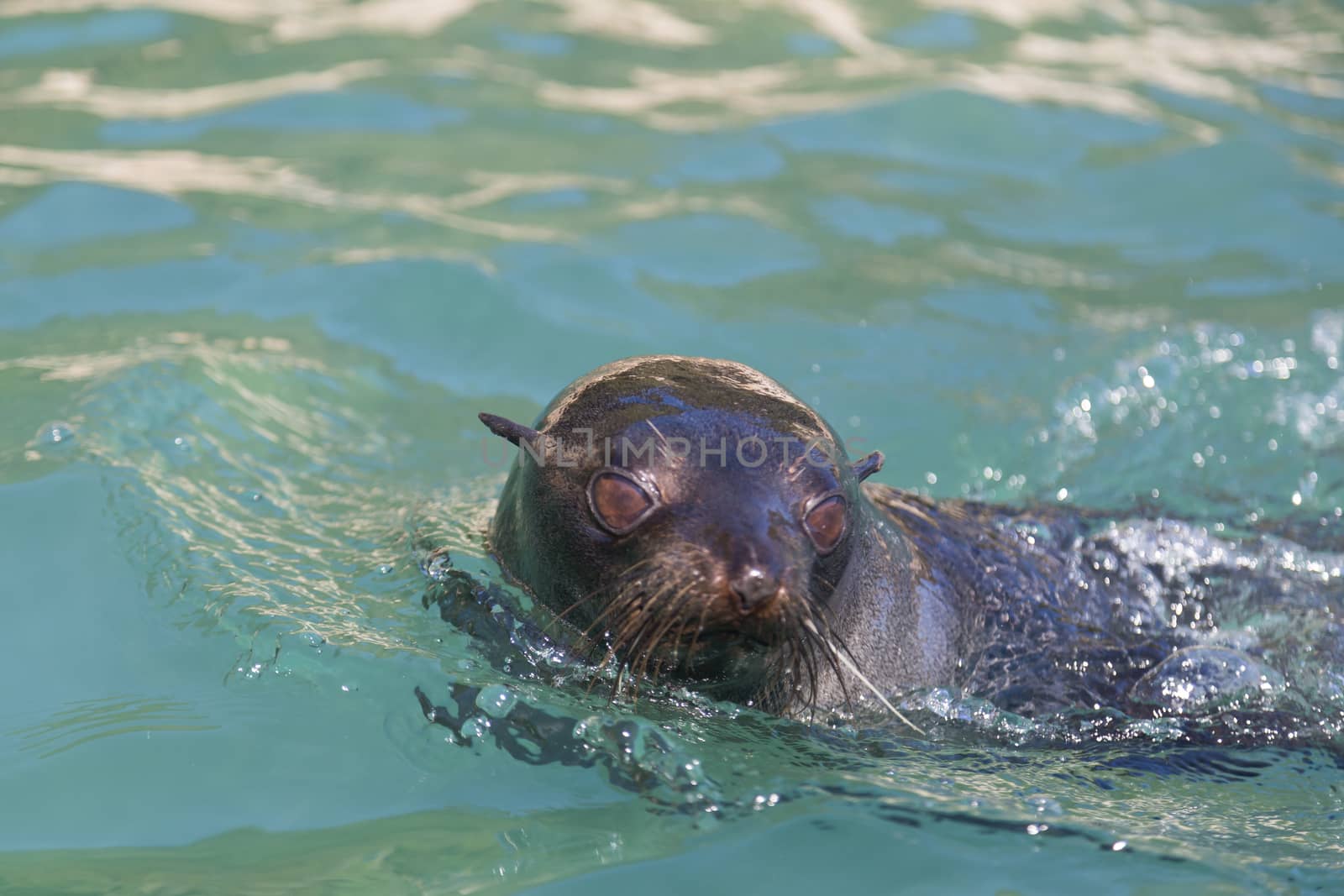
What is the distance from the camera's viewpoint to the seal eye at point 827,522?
11.9ft

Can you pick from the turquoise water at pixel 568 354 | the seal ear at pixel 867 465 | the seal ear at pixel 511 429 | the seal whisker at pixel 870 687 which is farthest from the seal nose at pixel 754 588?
the seal ear at pixel 511 429

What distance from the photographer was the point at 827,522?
12.0 feet

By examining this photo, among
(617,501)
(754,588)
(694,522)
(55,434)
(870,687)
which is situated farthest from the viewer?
(55,434)

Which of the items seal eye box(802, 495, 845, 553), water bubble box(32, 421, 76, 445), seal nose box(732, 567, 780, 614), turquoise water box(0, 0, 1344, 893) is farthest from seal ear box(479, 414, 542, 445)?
water bubble box(32, 421, 76, 445)

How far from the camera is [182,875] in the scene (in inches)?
132

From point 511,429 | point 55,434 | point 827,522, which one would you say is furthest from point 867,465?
point 55,434

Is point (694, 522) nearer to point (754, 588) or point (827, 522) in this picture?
point (754, 588)

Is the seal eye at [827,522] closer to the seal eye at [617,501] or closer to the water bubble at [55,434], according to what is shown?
the seal eye at [617,501]

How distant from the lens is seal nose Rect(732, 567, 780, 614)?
10.8 ft

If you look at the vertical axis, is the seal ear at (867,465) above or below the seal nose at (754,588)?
above

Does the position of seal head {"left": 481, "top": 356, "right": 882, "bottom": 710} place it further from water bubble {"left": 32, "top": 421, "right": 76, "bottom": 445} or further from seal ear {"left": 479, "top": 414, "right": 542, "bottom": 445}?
water bubble {"left": 32, "top": 421, "right": 76, "bottom": 445}

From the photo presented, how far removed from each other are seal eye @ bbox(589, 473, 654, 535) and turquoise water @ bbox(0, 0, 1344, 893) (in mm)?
547

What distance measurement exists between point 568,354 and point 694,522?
3.56m

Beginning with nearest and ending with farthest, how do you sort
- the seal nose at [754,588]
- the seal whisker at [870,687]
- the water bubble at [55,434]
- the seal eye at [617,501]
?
the seal nose at [754,588]
the seal eye at [617,501]
the seal whisker at [870,687]
the water bubble at [55,434]
